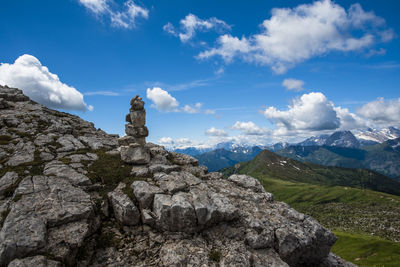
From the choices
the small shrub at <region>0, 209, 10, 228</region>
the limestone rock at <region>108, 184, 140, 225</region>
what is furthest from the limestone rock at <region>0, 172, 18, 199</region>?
the limestone rock at <region>108, 184, 140, 225</region>

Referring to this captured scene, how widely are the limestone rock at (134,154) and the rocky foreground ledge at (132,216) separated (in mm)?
153

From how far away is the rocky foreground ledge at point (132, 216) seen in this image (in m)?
17.0

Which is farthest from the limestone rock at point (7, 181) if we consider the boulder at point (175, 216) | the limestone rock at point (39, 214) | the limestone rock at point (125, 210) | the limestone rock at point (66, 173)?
the boulder at point (175, 216)

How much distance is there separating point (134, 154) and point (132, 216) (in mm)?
12549

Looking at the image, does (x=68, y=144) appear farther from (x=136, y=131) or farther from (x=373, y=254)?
(x=373, y=254)

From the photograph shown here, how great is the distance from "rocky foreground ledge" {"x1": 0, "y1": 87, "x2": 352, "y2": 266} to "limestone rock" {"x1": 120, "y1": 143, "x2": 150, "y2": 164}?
0.50 feet

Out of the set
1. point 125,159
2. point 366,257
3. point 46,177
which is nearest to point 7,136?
point 46,177

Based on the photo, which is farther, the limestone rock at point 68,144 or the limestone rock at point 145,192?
the limestone rock at point 68,144

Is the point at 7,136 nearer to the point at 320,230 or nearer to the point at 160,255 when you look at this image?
the point at 160,255

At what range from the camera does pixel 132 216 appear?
21391 millimetres

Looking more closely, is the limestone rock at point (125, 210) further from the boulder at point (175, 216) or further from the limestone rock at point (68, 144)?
the limestone rock at point (68, 144)

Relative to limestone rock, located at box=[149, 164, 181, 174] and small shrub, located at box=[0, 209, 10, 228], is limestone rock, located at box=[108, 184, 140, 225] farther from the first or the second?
small shrub, located at box=[0, 209, 10, 228]

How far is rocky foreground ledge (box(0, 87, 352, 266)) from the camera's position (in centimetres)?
1702

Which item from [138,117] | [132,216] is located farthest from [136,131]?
[132,216]
